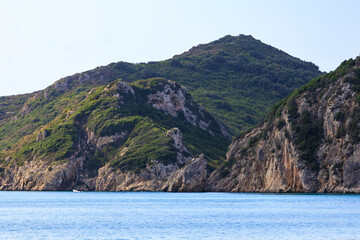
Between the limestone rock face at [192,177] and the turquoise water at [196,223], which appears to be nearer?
the turquoise water at [196,223]

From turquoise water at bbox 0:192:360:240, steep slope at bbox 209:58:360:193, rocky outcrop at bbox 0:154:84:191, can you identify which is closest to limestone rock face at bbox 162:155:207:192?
steep slope at bbox 209:58:360:193

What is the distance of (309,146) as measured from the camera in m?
→ 135

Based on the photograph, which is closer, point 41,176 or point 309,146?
point 309,146

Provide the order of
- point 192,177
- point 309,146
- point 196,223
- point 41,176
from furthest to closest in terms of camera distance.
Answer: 1. point 41,176
2. point 192,177
3. point 309,146
4. point 196,223

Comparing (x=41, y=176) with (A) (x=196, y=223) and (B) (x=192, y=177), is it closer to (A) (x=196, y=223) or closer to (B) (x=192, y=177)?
(B) (x=192, y=177)

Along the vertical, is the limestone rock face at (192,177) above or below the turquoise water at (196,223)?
above

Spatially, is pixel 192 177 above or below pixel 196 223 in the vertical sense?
above

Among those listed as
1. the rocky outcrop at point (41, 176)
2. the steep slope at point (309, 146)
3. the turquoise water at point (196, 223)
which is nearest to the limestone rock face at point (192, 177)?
the steep slope at point (309, 146)

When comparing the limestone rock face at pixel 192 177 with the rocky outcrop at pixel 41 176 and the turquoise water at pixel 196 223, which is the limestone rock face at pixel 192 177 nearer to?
the rocky outcrop at pixel 41 176

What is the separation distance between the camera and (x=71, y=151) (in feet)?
625

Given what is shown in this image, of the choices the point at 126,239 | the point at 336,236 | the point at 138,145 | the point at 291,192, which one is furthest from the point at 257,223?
the point at 138,145

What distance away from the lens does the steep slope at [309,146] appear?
125 metres

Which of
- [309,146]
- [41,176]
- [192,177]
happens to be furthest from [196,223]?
[41,176]

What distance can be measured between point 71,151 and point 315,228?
446 feet
